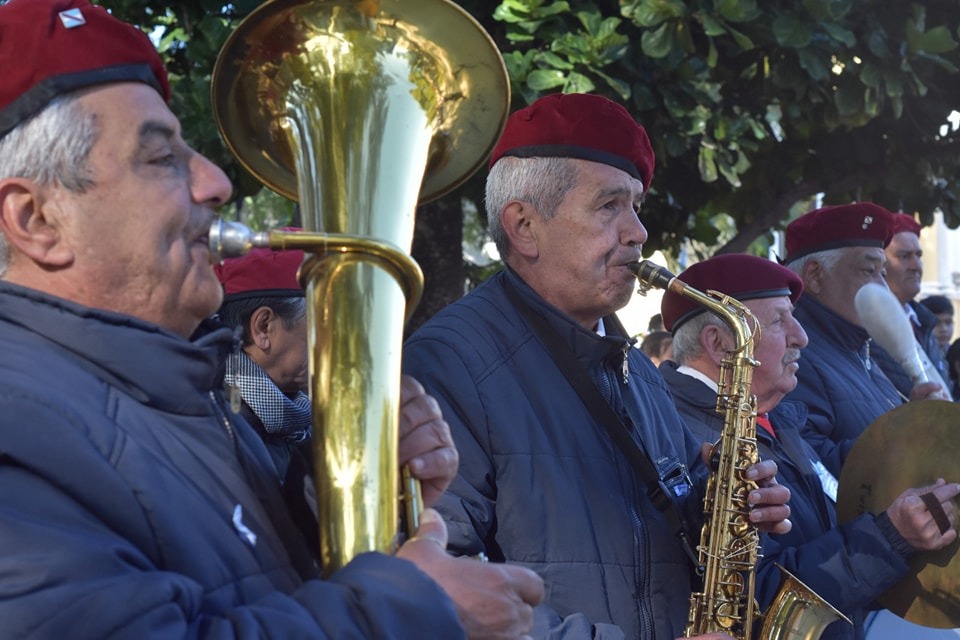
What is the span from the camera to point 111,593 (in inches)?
59.4

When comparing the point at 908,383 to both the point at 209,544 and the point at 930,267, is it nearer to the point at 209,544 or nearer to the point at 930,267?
the point at 209,544

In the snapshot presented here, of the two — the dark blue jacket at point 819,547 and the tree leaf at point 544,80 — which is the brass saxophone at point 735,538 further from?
the tree leaf at point 544,80

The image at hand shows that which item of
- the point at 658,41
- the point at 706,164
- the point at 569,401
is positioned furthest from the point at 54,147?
the point at 706,164

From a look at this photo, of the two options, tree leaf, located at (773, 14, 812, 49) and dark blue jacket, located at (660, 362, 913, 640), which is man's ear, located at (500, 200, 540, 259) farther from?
tree leaf, located at (773, 14, 812, 49)

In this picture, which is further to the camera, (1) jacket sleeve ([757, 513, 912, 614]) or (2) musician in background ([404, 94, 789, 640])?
(1) jacket sleeve ([757, 513, 912, 614])

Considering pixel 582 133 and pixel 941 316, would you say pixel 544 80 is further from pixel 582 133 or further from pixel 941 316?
pixel 941 316

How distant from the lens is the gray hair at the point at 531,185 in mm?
3656

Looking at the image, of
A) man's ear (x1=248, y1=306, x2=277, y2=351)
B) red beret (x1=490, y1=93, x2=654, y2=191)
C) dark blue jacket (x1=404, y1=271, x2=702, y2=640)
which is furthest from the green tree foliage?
dark blue jacket (x1=404, y1=271, x2=702, y2=640)

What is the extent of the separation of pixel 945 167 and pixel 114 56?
16.5 ft

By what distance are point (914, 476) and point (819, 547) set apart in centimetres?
42

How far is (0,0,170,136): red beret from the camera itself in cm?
188

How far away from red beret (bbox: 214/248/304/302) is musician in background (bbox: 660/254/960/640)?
4.24 ft

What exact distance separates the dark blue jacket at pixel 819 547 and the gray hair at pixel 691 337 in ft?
0.58

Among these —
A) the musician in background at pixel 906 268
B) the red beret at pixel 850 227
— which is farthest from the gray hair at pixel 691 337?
the musician in background at pixel 906 268
